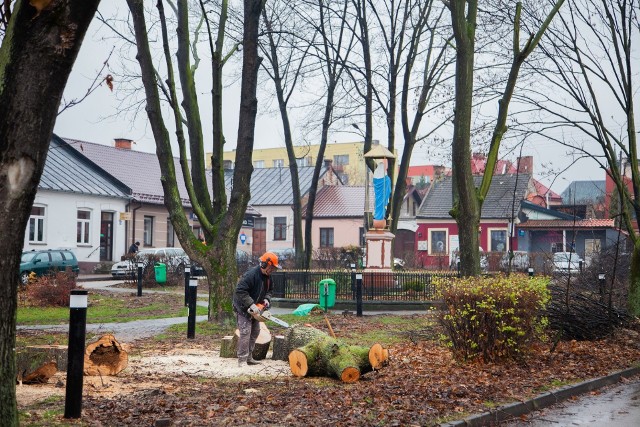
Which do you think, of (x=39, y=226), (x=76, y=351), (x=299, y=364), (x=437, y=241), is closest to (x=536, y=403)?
(x=299, y=364)

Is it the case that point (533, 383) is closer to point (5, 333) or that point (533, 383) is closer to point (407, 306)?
point (5, 333)

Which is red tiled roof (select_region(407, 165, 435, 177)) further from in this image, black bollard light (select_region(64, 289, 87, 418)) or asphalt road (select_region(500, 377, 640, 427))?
black bollard light (select_region(64, 289, 87, 418))

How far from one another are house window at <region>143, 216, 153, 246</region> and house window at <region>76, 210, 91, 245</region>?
491cm

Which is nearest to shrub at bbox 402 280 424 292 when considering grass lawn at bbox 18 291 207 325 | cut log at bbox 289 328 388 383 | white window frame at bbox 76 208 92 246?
grass lawn at bbox 18 291 207 325

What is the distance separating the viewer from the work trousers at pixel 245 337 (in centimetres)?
1178

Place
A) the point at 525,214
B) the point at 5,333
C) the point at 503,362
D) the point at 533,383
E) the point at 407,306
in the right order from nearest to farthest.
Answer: the point at 5,333, the point at 533,383, the point at 503,362, the point at 407,306, the point at 525,214

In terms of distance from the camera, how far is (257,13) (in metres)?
17.6

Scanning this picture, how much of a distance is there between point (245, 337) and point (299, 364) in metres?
1.78

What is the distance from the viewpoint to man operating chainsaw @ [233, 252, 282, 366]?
464 inches

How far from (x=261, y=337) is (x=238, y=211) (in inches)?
210

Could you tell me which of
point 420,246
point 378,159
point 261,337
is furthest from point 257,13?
point 420,246

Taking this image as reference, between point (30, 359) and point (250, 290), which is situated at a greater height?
point (250, 290)

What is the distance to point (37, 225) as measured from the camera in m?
40.8

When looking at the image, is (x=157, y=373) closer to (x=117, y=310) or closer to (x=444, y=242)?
(x=117, y=310)
